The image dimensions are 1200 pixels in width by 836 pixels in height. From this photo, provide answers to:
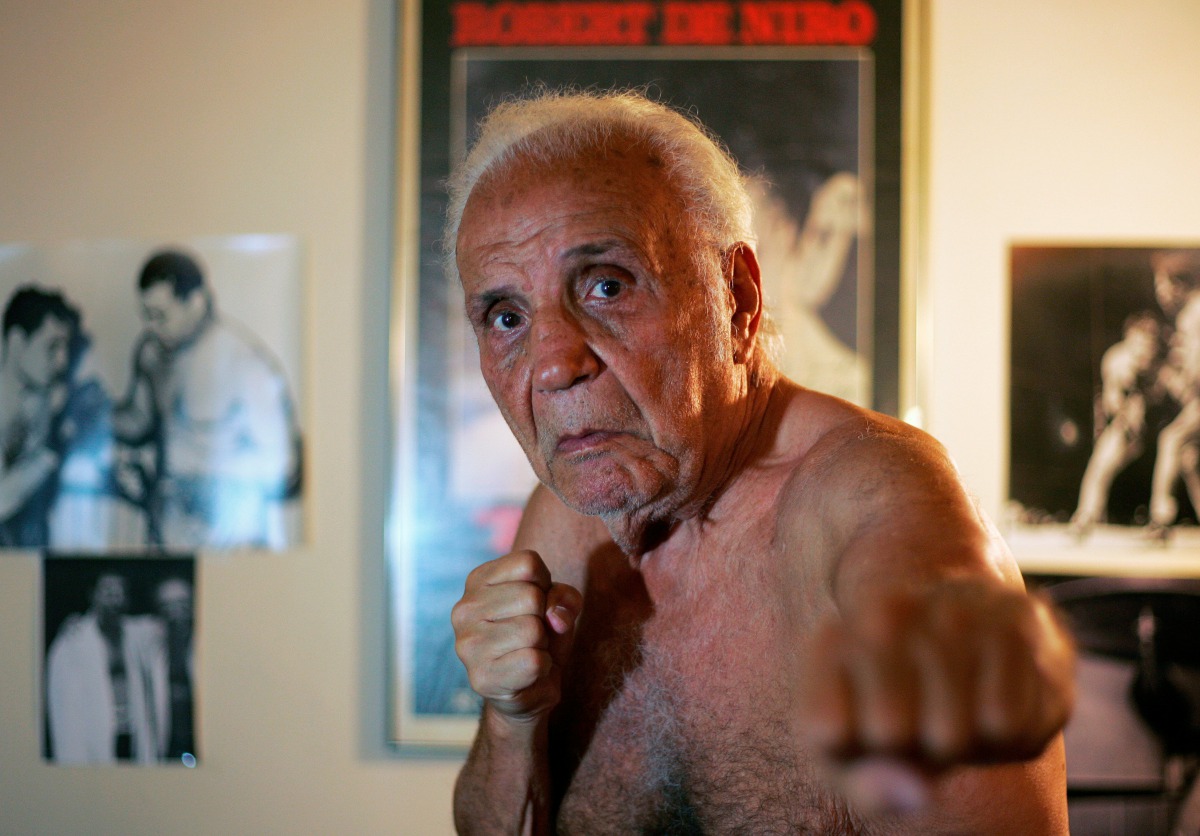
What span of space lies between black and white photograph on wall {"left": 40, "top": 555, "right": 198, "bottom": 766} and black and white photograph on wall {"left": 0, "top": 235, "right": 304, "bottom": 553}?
7cm

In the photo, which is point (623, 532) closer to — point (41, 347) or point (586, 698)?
point (586, 698)

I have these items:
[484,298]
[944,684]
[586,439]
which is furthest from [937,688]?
[484,298]

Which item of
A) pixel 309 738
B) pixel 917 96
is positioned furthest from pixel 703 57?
pixel 309 738

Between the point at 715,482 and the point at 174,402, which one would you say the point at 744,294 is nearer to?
the point at 715,482

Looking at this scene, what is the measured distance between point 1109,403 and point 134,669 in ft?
6.71

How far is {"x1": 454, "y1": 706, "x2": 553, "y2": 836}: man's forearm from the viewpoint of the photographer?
102cm

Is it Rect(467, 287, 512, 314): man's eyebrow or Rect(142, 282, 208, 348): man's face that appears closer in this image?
Rect(467, 287, 512, 314): man's eyebrow

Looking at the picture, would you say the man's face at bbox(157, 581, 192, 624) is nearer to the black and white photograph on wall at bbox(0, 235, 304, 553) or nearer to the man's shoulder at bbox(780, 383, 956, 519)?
the black and white photograph on wall at bbox(0, 235, 304, 553)

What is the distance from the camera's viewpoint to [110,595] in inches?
72.0

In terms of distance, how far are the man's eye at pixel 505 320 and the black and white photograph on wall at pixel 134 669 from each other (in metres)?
1.19

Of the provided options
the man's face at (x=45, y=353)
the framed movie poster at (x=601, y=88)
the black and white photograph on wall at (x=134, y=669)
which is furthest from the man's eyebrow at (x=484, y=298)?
the man's face at (x=45, y=353)

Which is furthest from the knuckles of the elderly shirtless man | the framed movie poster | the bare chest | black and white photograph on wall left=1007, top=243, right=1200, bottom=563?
black and white photograph on wall left=1007, top=243, right=1200, bottom=563

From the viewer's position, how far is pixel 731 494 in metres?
0.97

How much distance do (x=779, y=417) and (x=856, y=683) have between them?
2.03ft
